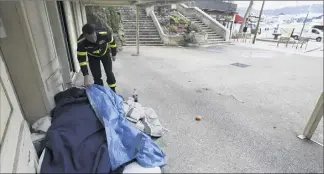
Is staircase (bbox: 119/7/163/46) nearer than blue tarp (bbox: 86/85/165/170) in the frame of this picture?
No

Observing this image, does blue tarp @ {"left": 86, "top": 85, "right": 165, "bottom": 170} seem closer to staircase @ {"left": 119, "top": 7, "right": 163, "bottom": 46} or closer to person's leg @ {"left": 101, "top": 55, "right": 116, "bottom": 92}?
person's leg @ {"left": 101, "top": 55, "right": 116, "bottom": 92}

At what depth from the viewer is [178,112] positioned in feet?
9.96

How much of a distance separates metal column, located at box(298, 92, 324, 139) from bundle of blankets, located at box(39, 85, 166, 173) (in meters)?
1.99

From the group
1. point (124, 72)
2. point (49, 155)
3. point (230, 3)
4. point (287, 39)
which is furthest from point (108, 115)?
point (230, 3)

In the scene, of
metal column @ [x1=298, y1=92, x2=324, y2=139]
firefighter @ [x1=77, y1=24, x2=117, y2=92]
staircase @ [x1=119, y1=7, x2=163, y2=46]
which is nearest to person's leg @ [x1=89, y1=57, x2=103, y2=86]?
firefighter @ [x1=77, y1=24, x2=117, y2=92]

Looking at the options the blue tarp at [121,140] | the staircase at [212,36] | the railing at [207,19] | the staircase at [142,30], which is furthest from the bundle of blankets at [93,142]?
the railing at [207,19]

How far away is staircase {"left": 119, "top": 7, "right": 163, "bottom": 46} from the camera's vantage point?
30.7 ft

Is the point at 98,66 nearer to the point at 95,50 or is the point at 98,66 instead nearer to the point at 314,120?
the point at 95,50

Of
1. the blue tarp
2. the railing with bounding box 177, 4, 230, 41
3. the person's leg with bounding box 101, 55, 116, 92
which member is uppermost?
the railing with bounding box 177, 4, 230, 41

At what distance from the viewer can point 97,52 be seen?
9.37 ft

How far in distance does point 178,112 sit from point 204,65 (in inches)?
135

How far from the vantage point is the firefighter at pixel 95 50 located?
255 centimetres

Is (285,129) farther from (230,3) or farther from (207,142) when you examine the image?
(230,3)

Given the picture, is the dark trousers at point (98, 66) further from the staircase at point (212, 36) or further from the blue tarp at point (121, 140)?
the staircase at point (212, 36)
